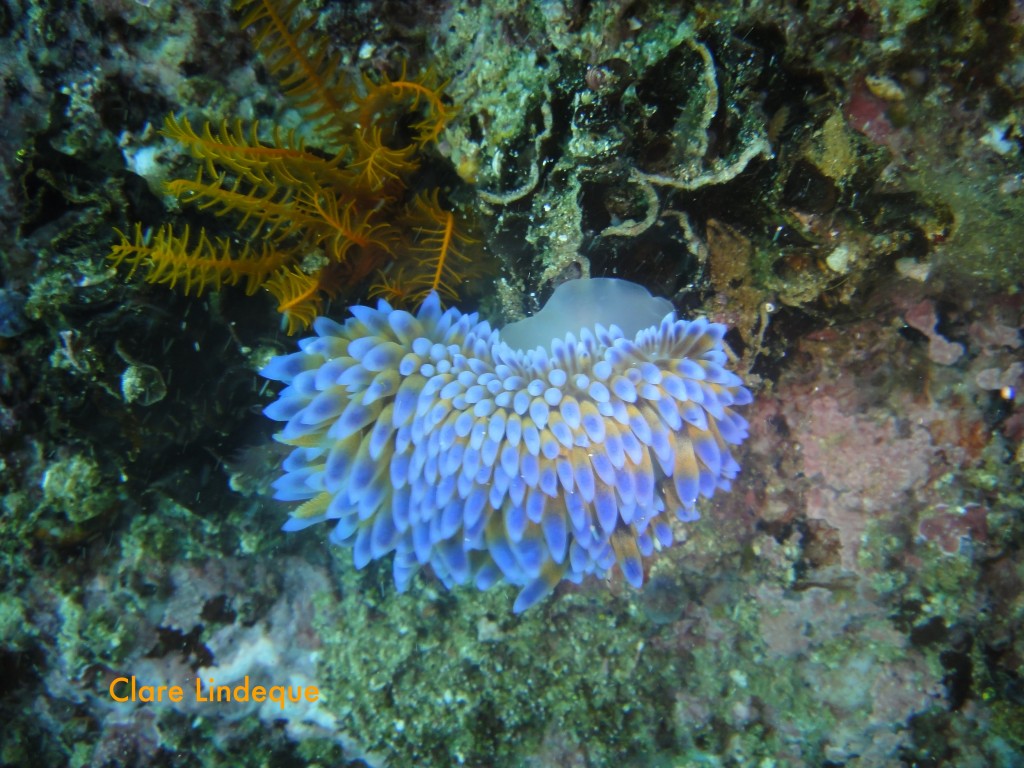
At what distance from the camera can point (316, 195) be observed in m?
2.61

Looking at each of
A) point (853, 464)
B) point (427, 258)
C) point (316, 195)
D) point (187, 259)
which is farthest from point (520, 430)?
point (853, 464)

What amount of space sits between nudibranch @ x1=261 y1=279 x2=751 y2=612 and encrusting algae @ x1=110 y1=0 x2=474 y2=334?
0.46 meters

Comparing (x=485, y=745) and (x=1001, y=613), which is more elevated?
(x=1001, y=613)

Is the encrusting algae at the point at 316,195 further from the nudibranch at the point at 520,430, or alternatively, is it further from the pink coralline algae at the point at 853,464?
the pink coralline algae at the point at 853,464

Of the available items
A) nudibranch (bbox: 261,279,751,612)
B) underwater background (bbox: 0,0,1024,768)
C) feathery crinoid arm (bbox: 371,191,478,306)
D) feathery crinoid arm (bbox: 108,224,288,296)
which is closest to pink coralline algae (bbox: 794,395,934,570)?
underwater background (bbox: 0,0,1024,768)

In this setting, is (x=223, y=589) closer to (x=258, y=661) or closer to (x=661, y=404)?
(x=258, y=661)

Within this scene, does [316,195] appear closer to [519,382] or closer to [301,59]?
[301,59]

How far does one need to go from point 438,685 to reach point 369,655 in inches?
19.6

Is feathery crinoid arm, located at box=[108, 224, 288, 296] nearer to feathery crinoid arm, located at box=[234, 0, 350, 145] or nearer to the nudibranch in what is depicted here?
the nudibranch

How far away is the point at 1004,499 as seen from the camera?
8.90 ft

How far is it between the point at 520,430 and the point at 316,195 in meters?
1.42

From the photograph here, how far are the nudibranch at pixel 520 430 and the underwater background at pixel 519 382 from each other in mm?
23

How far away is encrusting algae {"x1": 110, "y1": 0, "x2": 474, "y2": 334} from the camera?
2.46 m


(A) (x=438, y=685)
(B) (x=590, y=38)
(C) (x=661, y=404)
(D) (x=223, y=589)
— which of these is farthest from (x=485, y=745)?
(B) (x=590, y=38)
